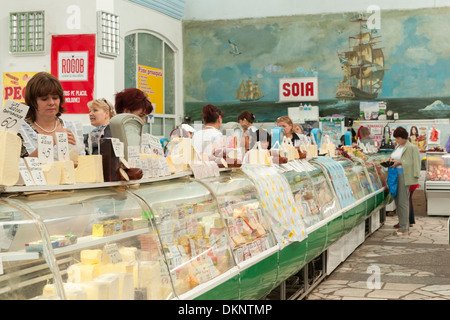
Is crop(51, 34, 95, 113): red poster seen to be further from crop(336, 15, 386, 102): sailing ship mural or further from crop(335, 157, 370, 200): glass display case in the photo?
crop(336, 15, 386, 102): sailing ship mural

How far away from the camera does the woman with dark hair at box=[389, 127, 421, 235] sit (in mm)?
8406

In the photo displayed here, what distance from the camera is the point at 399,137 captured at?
8.66 m

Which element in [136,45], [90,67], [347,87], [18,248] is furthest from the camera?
[347,87]

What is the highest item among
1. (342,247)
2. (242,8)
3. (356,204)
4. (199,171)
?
(242,8)

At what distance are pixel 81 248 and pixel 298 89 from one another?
511 inches

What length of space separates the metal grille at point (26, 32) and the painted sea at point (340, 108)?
6.57m

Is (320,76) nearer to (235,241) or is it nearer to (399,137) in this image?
(399,137)

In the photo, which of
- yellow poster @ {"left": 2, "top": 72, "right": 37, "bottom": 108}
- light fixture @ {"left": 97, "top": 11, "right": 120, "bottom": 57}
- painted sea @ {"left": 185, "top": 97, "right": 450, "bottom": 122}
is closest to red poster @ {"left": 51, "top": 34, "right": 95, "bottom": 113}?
light fixture @ {"left": 97, "top": 11, "right": 120, "bottom": 57}

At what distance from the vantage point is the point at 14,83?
373 inches

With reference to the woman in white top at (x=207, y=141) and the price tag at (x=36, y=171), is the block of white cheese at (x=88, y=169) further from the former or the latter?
the woman in white top at (x=207, y=141)

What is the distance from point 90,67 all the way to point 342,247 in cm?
539

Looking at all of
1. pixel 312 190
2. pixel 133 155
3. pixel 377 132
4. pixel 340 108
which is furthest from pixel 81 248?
pixel 340 108
